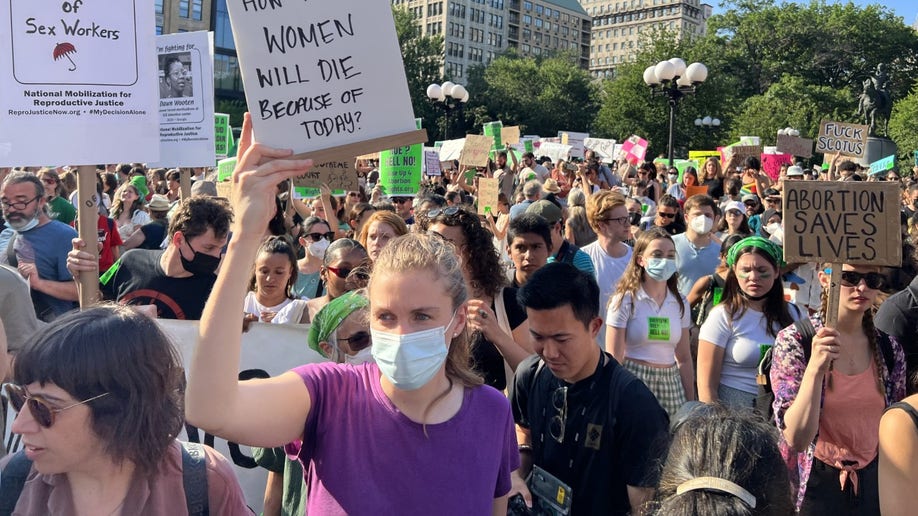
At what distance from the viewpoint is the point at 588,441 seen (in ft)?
8.39

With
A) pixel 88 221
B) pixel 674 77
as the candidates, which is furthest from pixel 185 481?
pixel 674 77

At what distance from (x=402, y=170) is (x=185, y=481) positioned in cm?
798

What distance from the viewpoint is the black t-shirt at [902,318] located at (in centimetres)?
361

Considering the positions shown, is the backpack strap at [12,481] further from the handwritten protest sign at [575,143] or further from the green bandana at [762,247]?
the handwritten protest sign at [575,143]

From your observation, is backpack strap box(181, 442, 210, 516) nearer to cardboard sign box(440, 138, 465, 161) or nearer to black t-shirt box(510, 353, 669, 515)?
black t-shirt box(510, 353, 669, 515)

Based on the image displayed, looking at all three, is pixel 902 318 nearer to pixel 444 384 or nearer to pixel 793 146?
pixel 444 384

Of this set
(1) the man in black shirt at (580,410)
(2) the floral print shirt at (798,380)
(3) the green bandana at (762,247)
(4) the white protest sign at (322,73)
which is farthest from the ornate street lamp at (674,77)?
(4) the white protest sign at (322,73)

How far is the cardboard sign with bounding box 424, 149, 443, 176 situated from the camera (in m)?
15.3

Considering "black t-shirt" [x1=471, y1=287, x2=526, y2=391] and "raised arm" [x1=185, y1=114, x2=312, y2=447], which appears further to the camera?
"black t-shirt" [x1=471, y1=287, x2=526, y2=391]

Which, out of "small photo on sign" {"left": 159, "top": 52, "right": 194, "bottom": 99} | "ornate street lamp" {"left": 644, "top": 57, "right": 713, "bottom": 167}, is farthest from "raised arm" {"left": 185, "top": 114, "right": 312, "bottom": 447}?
"ornate street lamp" {"left": 644, "top": 57, "right": 713, "bottom": 167}

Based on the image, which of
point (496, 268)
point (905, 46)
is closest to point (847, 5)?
point (905, 46)

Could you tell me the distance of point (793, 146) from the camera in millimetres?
12992

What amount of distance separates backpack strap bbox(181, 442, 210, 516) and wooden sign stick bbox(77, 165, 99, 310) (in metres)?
1.41

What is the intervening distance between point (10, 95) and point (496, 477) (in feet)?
7.93
